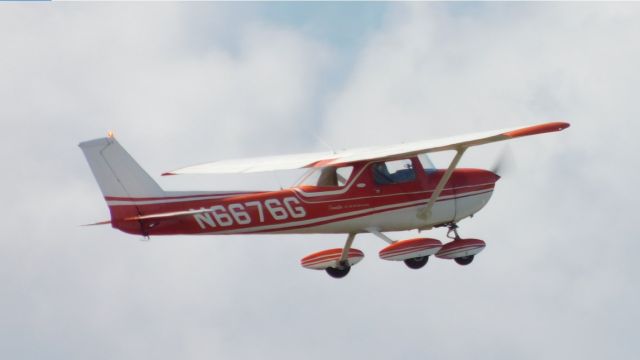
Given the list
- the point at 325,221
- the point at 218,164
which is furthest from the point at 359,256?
the point at 218,164

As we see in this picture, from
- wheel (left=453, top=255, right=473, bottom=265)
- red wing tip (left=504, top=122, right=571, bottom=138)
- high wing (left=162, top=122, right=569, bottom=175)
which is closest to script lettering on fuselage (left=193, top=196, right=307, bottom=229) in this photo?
high wing (left=162, top=122, right=569, bottom=175)

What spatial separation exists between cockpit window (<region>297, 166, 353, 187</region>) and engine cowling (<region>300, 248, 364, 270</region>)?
122 centimetres

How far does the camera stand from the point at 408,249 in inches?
1284

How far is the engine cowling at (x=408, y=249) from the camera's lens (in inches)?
1284

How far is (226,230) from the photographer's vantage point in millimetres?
32250

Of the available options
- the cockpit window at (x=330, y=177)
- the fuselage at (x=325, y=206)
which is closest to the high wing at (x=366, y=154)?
the cockpit window at (x=330, y=177)

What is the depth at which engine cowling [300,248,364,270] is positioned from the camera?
33219 millimetres

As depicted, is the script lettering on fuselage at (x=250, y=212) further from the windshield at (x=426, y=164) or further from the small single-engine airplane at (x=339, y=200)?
the windshield at (x=426, y=164)

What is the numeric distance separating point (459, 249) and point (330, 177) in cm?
253

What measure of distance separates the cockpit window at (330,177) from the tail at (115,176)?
99.2 inches

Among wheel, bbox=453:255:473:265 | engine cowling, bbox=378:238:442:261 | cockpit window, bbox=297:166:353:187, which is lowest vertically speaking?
engine cowling, bbox=378:238:442:261

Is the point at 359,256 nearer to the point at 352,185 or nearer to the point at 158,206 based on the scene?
the point at 352,185

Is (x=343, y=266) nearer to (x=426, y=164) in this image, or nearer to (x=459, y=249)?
(x=459, y=249)

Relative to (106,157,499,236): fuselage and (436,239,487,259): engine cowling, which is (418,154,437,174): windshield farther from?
(436,239,487,259): engine cowling
